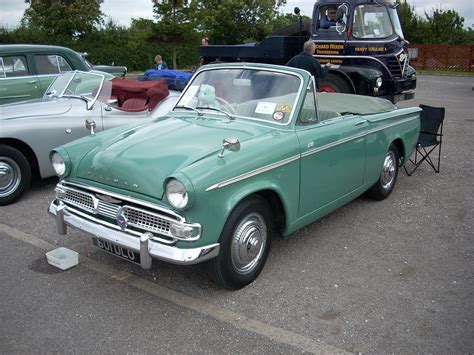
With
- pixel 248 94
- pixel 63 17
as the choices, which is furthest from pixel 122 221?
pixel 63 17

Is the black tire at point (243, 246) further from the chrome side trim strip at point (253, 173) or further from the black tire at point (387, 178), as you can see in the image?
the black tire at point (387, 178)

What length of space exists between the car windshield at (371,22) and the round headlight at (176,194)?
7738 mm

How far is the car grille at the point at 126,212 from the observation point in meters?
3.16

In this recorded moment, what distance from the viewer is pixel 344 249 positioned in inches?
172

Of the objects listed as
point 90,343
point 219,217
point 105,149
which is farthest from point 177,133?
point 90,343

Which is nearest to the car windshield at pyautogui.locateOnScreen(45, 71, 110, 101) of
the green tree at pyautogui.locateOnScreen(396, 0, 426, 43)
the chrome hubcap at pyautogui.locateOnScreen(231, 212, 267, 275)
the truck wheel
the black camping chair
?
the chrome hubcap at pyautogui.locateOnScreen(231, 212, 267, 275)

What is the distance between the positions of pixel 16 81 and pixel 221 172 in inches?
250

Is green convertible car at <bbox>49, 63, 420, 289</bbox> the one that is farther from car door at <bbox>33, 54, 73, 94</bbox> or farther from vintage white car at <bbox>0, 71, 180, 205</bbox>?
car door at <bbox>33, 54, 73, 94</bbox>

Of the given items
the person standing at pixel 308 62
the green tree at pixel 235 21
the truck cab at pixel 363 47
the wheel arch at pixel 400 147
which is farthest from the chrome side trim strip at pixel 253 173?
the green tree at pixel 235 21

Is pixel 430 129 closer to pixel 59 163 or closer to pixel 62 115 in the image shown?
pixel 62 115

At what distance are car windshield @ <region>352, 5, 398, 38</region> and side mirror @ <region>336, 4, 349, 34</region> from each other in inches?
7.1

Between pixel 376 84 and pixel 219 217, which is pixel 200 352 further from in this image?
pixel 376 84

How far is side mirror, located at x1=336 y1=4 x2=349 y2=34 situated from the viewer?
954 cm

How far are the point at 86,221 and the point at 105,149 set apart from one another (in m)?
0.58
